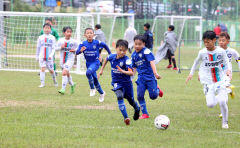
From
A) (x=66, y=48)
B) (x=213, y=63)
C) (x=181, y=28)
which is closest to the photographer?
Result: (x=213, y=63)

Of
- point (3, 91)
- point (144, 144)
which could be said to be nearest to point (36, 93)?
point (3, 91)

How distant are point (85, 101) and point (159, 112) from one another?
2.22 metres

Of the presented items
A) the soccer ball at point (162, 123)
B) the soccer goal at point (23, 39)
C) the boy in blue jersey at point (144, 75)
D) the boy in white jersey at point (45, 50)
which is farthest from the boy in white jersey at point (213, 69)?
the soccer goal at point (23, 39)

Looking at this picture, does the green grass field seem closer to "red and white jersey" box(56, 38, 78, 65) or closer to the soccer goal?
"red and white jersey" box(56, 38, 78, 65)

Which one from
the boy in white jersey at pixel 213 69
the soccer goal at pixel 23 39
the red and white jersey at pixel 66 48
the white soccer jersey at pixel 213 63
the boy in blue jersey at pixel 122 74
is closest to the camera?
the boy in white jersey at pixel 213 69

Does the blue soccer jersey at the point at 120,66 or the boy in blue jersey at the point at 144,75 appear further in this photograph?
the boy in blue jersey at the point at 144,75

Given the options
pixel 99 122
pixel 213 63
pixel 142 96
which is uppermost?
pixel 213 63

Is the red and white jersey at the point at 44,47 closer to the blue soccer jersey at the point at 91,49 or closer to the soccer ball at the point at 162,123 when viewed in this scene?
the blue soccer jersey at the point at 91,49

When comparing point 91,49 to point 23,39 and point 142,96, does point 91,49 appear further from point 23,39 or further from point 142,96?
point 23,39

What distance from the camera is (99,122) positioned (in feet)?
28.5

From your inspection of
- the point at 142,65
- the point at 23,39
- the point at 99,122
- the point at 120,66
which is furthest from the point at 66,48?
the point at 23,39

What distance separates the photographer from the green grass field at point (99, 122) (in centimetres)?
704

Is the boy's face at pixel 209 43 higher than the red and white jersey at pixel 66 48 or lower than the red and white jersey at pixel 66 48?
higher

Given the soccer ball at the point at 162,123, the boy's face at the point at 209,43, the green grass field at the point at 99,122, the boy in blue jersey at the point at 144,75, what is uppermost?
the boy's face at the point at 209,43
